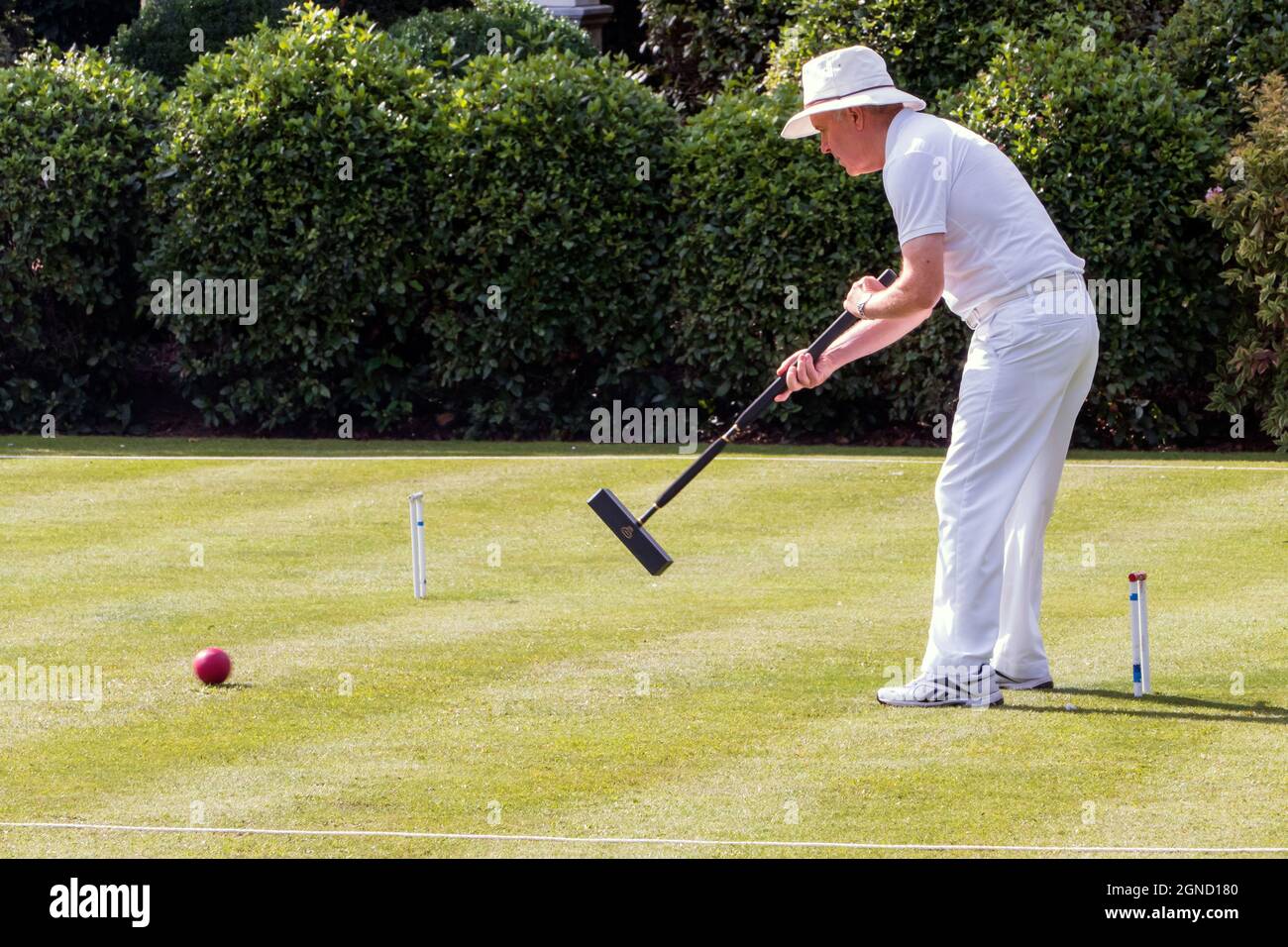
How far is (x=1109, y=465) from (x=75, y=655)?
790 cm

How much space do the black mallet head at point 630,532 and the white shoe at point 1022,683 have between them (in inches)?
52.7

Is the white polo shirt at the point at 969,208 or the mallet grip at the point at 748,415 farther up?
the white polo shirt at the point at 969,208

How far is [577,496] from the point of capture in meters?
12.5

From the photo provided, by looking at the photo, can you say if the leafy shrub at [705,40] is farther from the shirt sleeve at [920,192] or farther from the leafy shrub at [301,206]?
the shirt sleeve at [920,192]

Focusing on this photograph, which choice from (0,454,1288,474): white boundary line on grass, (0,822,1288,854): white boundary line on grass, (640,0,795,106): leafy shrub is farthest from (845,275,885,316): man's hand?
(640,0,795,106): leafy shrub

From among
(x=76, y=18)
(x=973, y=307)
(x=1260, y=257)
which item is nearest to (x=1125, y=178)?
(x=1260, y=257)

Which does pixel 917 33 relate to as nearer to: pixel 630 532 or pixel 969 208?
pixel 630 532

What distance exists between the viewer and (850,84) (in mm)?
6770

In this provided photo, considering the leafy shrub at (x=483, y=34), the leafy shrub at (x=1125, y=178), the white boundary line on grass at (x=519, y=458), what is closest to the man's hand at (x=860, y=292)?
the white boundary line on grass at (x=519, y=458)

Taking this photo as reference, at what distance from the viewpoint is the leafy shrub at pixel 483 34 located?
58.3 ft

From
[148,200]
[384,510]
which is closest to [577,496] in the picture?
[384,510]

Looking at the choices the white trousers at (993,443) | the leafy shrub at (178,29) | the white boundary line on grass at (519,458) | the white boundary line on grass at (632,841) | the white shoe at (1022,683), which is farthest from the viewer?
the leafy shrub at (178,29)

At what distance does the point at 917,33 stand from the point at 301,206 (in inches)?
207

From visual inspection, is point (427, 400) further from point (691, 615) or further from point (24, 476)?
point (691, 615)
